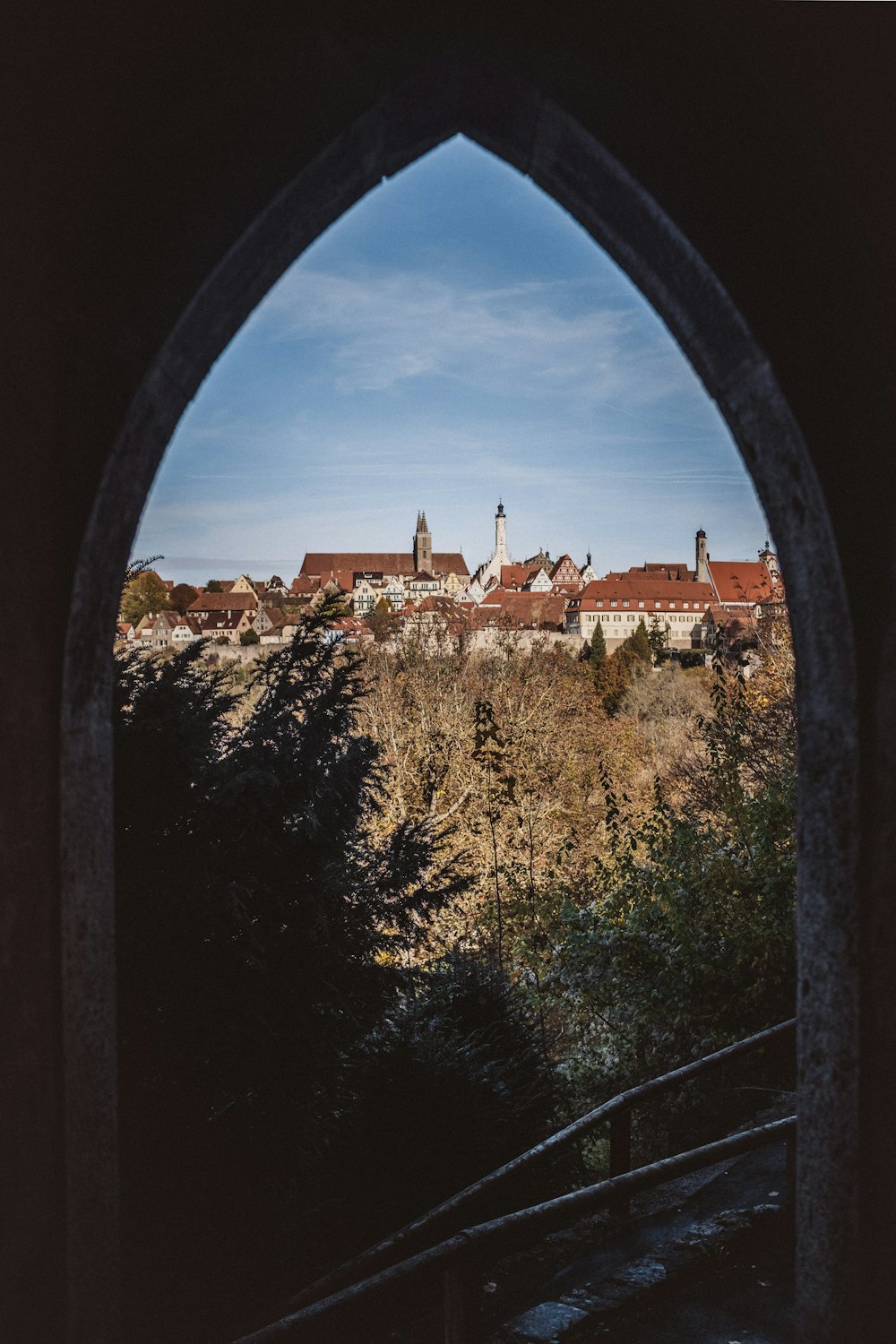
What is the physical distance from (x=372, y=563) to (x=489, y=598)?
1216 inches

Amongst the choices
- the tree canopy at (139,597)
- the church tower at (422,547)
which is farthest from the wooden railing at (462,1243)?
the church tower at (422,547)

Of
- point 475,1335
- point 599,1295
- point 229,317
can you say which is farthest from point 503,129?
point 599,1295

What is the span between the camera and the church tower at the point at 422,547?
345 ft

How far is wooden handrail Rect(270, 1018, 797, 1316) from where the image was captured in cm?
224

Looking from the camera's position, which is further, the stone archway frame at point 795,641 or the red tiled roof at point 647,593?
the red tiled roof at point 647,593

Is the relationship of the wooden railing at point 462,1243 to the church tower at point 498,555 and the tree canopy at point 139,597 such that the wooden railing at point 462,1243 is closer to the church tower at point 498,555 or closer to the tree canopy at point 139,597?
the tree canopy at point 139,597

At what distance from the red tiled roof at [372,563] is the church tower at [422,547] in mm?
745

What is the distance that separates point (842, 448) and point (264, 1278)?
4571mm

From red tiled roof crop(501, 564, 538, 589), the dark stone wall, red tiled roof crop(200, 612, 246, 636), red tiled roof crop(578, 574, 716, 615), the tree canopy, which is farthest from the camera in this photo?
red tiled roof crop(501, 564, 538, 589)

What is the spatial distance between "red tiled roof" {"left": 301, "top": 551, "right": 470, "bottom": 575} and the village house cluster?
10 cm

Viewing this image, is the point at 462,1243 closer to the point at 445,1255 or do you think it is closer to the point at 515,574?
the point at 445,1255

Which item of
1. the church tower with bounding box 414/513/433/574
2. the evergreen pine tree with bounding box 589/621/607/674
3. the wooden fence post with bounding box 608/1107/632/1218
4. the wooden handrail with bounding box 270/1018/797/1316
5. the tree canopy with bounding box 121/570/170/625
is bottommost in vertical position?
the wooden fence post with bounding box 608/1107/632/1218

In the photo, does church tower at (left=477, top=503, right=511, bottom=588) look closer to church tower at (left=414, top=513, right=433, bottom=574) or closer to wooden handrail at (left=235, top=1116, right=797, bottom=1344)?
church tower at (left=414, top=513, right=433, bottom=574)

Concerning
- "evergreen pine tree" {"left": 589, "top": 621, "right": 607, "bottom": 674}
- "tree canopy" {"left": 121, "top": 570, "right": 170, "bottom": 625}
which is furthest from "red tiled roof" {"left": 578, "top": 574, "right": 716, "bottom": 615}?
"tree canopy" {"left": 121, "top": 570, "right": 170, "bottom": 625}
